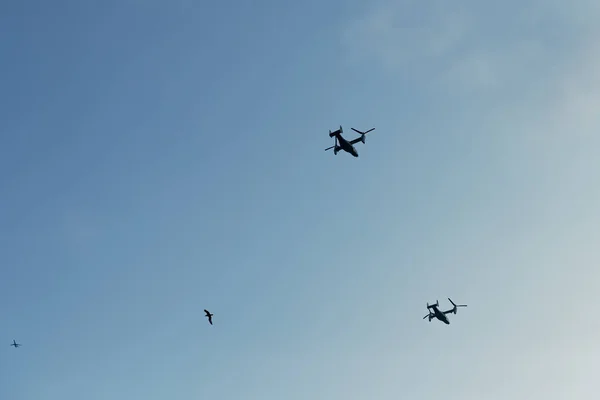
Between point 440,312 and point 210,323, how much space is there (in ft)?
295

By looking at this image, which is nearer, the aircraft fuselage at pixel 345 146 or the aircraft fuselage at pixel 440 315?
the aircraft fuselage at pixel 345 146

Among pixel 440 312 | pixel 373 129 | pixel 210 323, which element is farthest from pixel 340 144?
pixel 440 312

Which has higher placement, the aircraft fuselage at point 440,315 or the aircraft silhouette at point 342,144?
the aircraft silhouette at point 342,144

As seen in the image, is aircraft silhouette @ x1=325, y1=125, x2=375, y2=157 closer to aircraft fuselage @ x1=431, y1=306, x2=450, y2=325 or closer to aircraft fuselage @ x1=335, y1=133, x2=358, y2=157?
aircraft fuselage @ x1=335, y1=133, x2=358, y2=157

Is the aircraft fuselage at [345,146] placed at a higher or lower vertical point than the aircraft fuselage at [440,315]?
higher

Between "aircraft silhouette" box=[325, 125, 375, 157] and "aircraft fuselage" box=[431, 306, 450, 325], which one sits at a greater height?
"aircraft silhouette" box=[325, 125, 375, 157]

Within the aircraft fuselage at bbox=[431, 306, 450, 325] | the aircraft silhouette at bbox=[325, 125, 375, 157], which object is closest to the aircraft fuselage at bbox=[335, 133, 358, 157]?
the aircraft silhouette at bbox=[325, 125, 375, 157]

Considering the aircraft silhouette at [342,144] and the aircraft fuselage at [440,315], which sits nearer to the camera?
the aircraft silhouette at [342,144]

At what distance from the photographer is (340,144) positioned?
5605 inches

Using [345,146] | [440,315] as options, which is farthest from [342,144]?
[440,315]

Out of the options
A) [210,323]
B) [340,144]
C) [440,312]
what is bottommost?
[210,323]

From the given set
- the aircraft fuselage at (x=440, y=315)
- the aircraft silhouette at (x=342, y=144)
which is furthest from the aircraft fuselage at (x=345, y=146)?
the aircraft fuselage at (x=440, y=315)

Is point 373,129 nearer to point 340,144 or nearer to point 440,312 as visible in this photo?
point 340,144

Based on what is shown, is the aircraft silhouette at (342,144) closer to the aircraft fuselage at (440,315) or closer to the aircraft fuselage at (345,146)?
the aircraft fuselage at (345,146)
